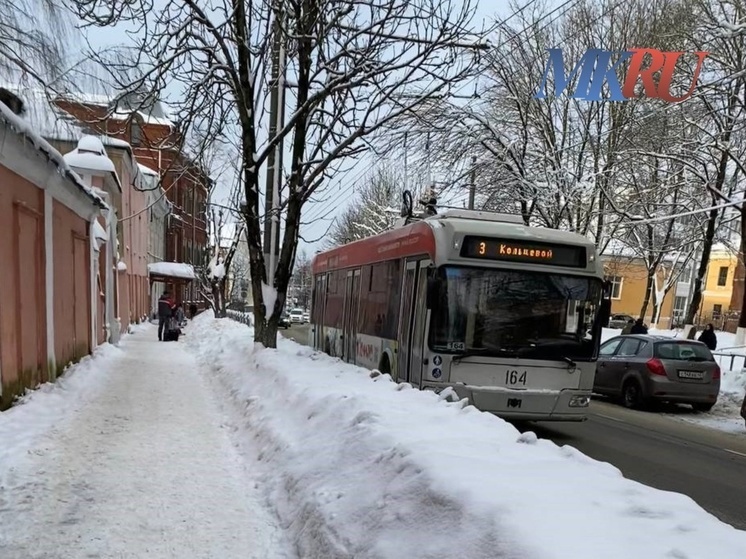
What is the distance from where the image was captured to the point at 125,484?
5.23 metres

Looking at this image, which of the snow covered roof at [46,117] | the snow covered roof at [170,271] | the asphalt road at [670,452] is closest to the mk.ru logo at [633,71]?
the asphalt road at [670,452]

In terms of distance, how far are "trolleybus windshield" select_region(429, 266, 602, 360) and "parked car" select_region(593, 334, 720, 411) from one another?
5.42 meters

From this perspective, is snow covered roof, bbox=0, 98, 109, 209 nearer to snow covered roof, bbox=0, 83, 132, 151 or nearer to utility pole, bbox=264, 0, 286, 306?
snow covered roof, bbox=0, 83, 132, 151

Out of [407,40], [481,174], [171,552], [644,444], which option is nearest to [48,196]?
[407,40]

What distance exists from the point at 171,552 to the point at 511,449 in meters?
2.48

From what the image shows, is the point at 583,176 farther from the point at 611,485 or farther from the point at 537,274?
the point at 611,485

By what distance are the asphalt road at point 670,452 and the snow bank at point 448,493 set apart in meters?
3.04

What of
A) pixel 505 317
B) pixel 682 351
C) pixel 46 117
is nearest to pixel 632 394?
pixel 682 351

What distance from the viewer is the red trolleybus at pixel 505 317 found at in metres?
7.69

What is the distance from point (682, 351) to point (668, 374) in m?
0.74

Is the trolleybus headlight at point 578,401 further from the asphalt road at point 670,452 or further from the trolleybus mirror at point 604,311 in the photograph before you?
the trolleybus mirror at point 604,311

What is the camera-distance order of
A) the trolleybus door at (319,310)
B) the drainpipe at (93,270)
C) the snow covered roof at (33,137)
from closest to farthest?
the snow covered roof at (33,137), the drainpipe at (93,270), the trolleybus door at (319,310)

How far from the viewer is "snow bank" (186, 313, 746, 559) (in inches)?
104

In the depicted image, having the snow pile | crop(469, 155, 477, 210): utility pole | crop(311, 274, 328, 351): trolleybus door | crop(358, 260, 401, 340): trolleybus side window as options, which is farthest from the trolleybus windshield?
crop(469, 155, 477, 210): utility pole
